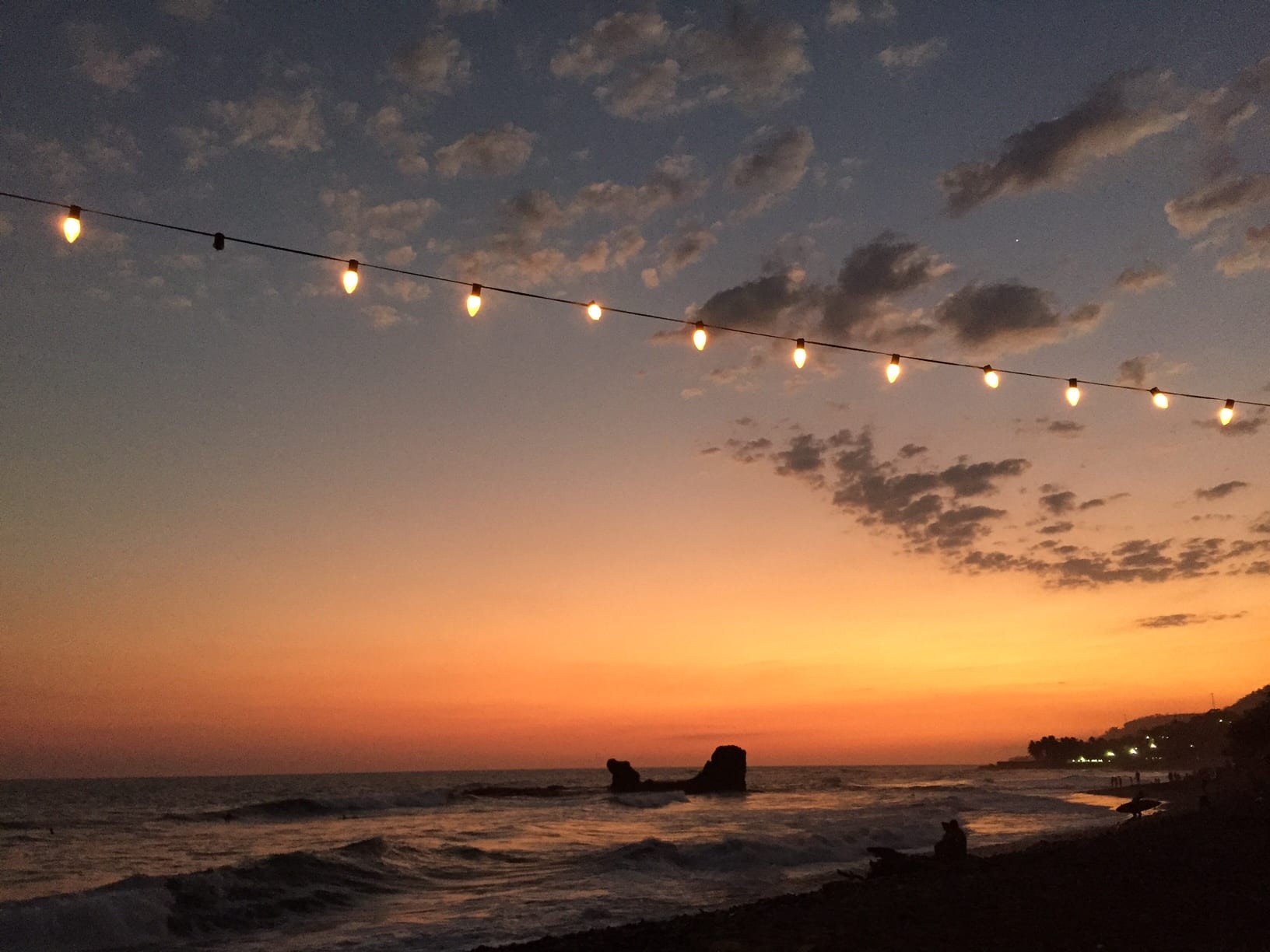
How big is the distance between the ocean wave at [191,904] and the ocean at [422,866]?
0.05 m

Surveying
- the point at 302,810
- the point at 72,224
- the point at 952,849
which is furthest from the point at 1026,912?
the point at 302,810

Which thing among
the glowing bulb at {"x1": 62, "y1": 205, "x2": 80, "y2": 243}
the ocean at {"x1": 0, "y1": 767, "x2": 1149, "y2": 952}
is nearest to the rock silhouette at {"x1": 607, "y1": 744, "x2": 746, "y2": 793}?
the ocean at {"x1": 0, "y1": 767, "x2": 1149, "y2": 952}

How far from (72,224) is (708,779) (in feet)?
229

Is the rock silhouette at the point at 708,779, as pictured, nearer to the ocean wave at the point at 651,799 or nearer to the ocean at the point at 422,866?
the ocean wave at the point at 651,799

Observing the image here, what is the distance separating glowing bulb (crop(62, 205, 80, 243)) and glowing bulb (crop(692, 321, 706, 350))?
599 centimetres

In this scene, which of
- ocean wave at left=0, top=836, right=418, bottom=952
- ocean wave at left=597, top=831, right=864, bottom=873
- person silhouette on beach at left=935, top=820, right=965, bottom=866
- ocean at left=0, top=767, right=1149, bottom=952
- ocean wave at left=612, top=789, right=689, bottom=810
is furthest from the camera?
ocean wave at left=612, top=789, right=689, bottom=810

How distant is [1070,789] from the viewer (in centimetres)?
5631

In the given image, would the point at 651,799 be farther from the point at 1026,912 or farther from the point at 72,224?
the point at 72,224

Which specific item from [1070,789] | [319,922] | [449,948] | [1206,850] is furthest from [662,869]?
[1070,789]

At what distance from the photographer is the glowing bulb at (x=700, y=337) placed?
9859 millimetres

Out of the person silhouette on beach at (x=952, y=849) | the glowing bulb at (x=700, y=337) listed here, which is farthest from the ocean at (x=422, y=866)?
the glowing bulb at (x=700, y=337)

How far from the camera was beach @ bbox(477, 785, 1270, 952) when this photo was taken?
7500 millimetres

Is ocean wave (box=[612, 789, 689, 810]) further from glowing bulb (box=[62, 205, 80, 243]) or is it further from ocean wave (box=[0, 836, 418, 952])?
glowing bulb (box=[62, 205, 80, 243])

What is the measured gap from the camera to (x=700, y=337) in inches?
390
